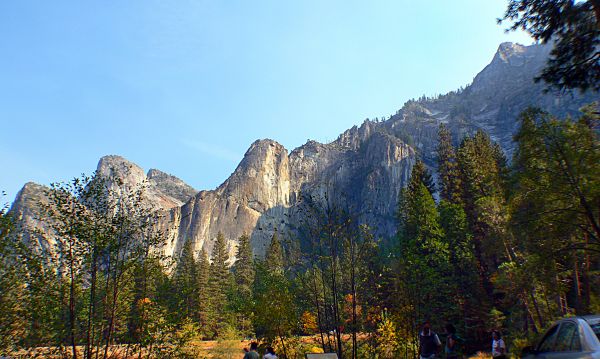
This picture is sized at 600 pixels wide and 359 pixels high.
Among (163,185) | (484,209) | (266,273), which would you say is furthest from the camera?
(163,185)

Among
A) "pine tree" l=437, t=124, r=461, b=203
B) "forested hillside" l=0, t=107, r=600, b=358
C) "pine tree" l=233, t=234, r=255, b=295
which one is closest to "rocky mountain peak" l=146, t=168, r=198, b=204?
"pine tree" l=233, t=234, r=255, b=295

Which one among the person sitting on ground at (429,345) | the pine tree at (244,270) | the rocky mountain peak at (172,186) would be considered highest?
the rocky mountain peak at (172,186)

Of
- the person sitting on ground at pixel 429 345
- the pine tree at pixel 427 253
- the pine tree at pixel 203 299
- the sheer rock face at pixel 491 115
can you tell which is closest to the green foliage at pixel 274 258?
the pine tree at pixel 203 299

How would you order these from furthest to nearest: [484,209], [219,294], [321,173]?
1. [321,173]
2. [219,294]
3. [484,209]

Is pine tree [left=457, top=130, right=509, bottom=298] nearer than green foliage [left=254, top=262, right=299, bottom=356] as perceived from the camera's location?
No

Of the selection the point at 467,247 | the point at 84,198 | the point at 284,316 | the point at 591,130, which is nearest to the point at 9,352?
the point at 84,198

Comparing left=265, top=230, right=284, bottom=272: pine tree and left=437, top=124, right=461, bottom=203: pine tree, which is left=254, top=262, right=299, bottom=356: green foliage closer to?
left=265, top=230, right=284, bottom=272: pine tree

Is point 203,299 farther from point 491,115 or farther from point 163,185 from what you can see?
point 491,115

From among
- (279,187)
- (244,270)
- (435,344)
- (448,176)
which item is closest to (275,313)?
(435,344)

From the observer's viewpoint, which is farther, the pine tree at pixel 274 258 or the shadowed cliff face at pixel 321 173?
the shadowed cliff face at pixel 321 173

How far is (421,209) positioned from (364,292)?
1800 cm

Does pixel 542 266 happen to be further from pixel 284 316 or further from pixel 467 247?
pixel 467 247

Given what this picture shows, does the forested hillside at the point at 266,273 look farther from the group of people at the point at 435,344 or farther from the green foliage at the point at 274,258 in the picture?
the green foliage at the point at 274,258

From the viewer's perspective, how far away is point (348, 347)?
56.5 ft
